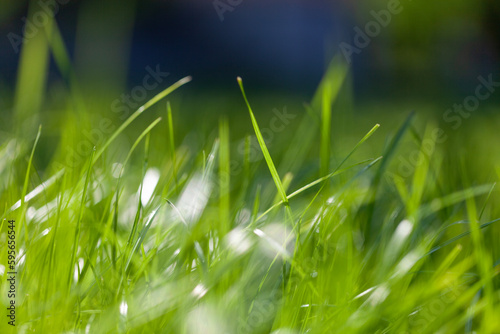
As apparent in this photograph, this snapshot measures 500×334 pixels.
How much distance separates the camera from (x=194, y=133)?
1259mm

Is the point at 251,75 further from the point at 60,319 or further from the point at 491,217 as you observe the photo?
the point at 60,319

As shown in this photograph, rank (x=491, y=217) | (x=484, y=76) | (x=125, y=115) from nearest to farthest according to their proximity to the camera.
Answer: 1. (x=491, y=217)
2. (x=125, y=115)
3. (x=484, y=76)

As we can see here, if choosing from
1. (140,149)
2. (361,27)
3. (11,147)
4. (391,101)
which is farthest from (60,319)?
(361,27)

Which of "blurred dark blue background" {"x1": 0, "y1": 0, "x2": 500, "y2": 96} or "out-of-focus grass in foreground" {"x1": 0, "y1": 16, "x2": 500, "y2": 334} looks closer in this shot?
"out-of-focus grass in foreground" {"x1": 0, "y1": 16, "x2": 500, "y2": 334}

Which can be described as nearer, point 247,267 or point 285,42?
point 247,267

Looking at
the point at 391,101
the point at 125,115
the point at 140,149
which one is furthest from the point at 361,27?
the point at 140,149

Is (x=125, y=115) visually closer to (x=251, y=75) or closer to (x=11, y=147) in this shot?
(x=11, y=147)

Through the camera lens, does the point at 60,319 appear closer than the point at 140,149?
Yes

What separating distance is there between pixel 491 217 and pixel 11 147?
32.2 inches

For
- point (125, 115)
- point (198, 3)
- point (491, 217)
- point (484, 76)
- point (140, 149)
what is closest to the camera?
point (491, 217)

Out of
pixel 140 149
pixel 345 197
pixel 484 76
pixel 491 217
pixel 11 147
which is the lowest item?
pixel 484 76

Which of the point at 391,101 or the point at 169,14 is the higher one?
the point at 169,14

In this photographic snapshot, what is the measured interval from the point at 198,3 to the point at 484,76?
1584mm

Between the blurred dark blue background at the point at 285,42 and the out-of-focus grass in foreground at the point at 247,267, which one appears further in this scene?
the blurred dark blue background at the point at 285,42
